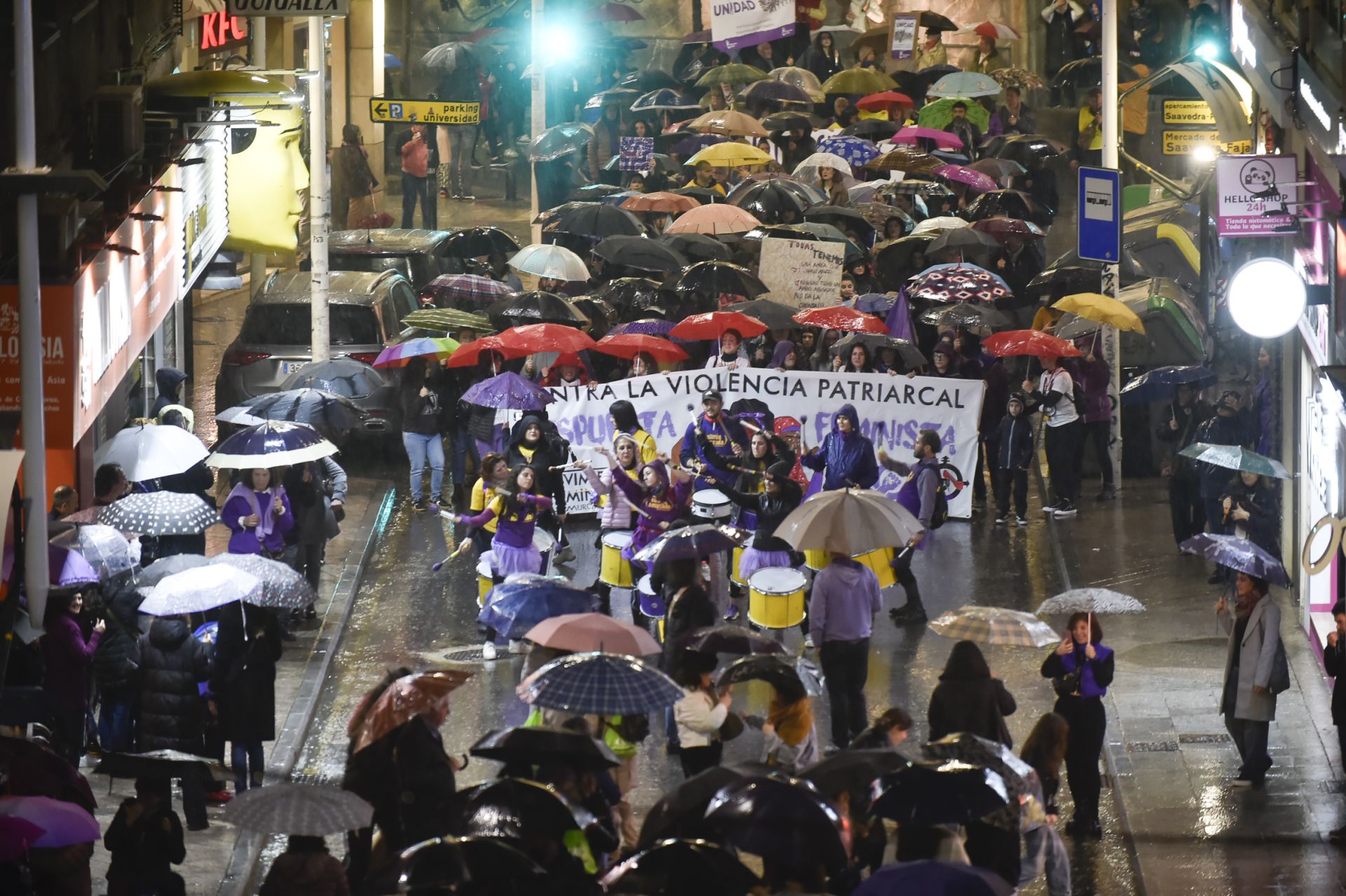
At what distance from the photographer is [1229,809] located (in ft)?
46.3

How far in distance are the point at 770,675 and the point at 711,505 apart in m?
5.26

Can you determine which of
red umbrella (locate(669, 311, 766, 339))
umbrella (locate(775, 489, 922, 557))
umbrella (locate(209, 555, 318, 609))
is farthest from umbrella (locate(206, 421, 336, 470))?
red umbrella (locate(669, 311, 766, 339))

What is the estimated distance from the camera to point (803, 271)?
2400 centimetres

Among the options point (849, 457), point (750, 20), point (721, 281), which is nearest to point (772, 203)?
point (721, 281)

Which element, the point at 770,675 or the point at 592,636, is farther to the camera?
the point at 592,636

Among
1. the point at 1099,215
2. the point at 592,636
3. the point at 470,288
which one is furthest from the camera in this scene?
the point at 470,288

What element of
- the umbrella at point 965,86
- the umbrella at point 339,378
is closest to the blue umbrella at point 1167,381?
the umbrella at point 339,378

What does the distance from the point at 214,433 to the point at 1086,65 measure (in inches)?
815

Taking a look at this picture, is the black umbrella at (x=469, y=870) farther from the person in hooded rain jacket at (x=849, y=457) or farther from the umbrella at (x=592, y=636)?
the person in hooded rain jacket at (x=849, y=457)

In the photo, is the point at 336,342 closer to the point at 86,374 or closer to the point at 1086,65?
the point at 86,374

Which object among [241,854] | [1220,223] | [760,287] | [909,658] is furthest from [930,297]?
[241,854]

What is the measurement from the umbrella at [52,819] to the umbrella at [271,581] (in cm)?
374

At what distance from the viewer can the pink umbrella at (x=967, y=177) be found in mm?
30297

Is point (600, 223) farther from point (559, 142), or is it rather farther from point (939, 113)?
point (939, 113)
